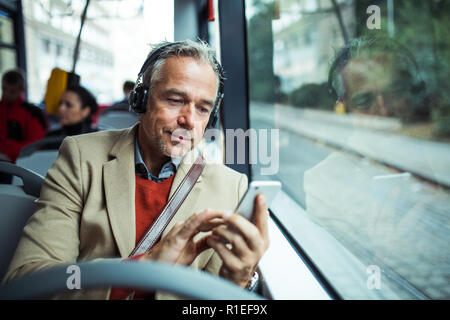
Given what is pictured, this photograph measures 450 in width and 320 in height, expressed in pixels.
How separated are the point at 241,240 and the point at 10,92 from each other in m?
4.06

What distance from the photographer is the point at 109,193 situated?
1.30m

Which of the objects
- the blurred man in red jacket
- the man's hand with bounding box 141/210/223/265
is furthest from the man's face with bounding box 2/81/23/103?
the man's hand with bounding box 141/210/223/265

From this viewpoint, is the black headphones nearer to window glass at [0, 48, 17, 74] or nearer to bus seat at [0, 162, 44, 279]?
bus seat at [0, 162, 44, 279]

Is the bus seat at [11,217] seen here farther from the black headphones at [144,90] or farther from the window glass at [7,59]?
the window glass at [7,59]

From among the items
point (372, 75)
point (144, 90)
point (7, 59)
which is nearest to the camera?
point (144, 90)

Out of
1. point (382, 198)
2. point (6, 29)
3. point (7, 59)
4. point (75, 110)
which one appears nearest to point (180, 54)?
point (75, 110)

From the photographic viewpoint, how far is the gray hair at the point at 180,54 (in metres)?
1.35

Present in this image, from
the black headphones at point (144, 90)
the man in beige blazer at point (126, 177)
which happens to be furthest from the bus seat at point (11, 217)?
the black headphones at point (144, 90)

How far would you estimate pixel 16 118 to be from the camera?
3.93m

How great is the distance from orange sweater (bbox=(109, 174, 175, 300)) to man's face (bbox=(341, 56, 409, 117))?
39.0 inches

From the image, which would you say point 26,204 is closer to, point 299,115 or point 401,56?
point 401,56

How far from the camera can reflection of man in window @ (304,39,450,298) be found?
5.82ft

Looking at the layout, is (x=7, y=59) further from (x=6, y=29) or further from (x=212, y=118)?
(x=212, y=118)

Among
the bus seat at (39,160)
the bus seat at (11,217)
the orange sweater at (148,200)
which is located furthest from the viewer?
the bus seat at (39,160)
